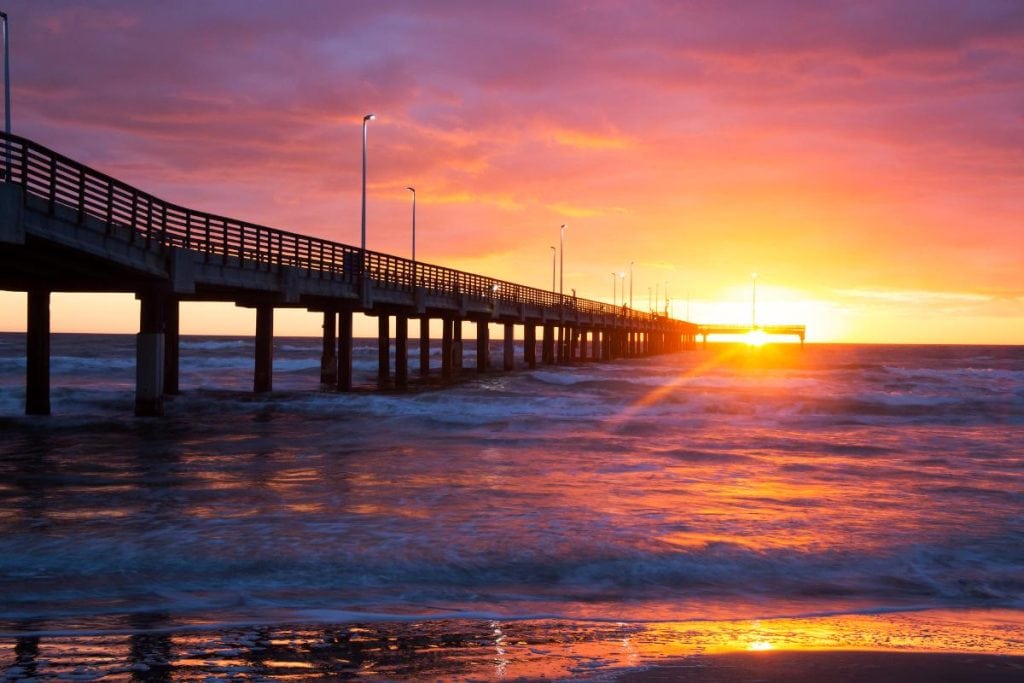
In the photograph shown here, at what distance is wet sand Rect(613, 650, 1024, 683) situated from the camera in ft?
18.4

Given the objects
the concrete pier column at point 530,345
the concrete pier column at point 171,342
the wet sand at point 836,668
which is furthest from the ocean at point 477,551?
the concrete pier column at point 530,345

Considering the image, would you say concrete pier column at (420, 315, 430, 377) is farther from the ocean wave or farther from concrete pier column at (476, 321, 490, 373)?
the ocean wave

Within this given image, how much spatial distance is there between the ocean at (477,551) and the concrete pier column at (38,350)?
13.1ft

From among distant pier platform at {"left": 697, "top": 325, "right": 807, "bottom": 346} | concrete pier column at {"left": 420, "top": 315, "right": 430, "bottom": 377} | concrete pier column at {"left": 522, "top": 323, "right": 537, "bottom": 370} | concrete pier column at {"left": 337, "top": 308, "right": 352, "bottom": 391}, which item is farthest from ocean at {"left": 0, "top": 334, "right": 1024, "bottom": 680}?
distant pier platform at {"left": 697, "top": 325, "right": 807, "bottom": 346}

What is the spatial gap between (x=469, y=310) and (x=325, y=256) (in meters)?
16.9

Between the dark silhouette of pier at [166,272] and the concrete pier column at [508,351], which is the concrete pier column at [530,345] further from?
the dark silhouette of pier at [166,272]

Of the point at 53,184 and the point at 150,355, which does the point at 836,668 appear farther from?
the point at 150,355

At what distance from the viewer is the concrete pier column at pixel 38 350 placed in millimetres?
25562

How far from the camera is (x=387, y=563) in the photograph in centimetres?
920

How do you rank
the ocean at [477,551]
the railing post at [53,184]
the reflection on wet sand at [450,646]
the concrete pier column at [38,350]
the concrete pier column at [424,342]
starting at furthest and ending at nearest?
1. the concrete pier column at [424,342]
2. the concrete pier column at [38,350]
3. the railing post at [53,184]
4. the ocean at [477,551]
5. the reflection on wet sand at [450,646]

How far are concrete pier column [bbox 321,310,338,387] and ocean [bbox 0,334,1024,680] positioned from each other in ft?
60.1

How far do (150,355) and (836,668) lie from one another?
2204 centimetres

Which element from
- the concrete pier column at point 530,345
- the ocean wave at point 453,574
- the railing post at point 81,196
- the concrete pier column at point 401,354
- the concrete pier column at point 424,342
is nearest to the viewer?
the ocean wave at point 453,574

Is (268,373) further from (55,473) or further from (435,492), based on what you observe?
(435,492)
